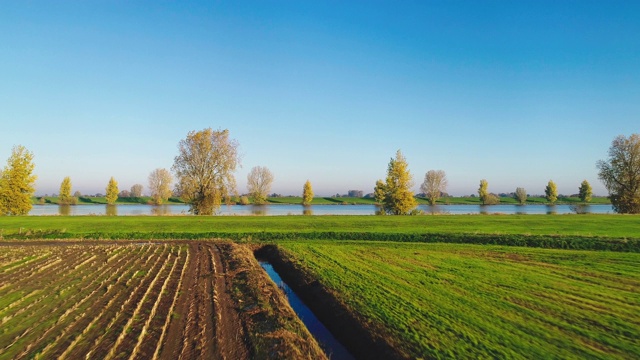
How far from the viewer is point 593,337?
9500 mm

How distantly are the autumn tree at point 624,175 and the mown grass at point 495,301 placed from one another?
196 ft

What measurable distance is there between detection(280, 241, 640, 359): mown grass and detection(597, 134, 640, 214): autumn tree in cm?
5981

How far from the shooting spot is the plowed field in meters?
9.09

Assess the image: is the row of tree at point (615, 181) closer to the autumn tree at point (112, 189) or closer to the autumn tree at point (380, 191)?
the autumn tree at point (380, 191)

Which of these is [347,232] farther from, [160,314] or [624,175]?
[624,175]

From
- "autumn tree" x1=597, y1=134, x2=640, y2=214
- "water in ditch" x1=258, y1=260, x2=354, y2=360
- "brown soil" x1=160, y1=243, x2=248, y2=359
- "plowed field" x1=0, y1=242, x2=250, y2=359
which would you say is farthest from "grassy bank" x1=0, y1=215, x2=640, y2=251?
"autumn tree" x1=597, y1=134, x2=640, y2=214

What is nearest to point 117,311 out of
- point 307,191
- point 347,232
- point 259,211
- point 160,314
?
point 160,314

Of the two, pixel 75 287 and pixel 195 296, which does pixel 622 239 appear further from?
pixel 75 287

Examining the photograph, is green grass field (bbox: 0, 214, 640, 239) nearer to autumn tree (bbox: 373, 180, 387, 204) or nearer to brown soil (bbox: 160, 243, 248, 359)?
brown soil (bbox: 160, 243, 248, 359)

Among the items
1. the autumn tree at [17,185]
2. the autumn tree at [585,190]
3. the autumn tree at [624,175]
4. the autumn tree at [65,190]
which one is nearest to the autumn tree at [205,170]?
the autumn tree at [17,185]

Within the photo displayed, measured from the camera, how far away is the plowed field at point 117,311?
909 cm

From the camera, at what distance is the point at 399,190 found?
66.9 metres

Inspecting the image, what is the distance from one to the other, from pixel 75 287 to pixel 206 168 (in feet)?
143

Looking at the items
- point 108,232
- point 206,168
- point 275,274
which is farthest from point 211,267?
point 206,168
